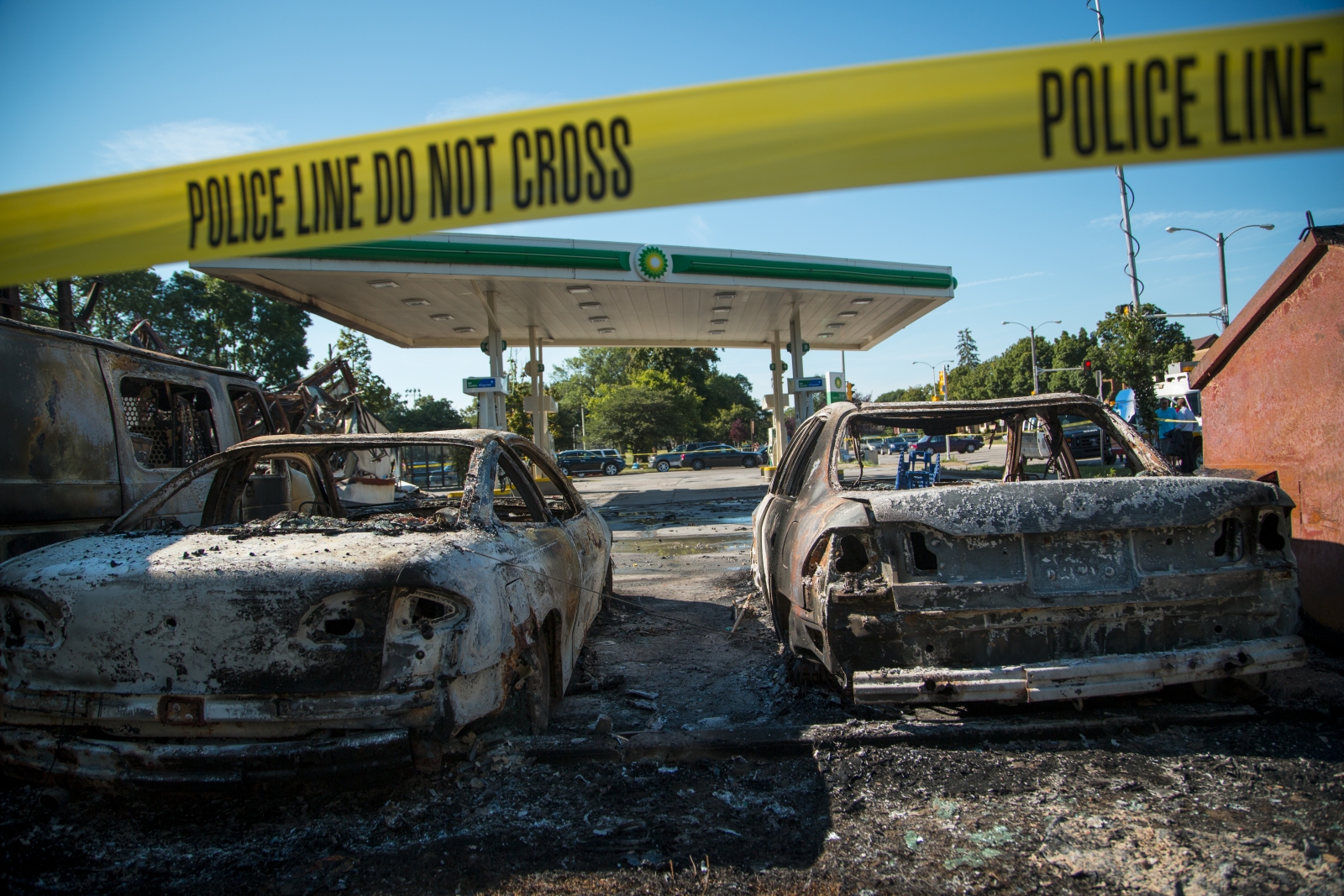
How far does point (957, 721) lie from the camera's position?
3289 mm

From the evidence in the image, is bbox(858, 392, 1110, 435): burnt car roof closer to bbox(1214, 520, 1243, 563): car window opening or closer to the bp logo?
bbox(1214, 520, 1243, 563): car window opening

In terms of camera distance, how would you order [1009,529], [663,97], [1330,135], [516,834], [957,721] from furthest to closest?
1. [957,721]
2. [1009,529]
3. [516,834]
4. [663,97]
5. [1330,135]

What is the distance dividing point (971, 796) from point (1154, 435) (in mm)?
21527

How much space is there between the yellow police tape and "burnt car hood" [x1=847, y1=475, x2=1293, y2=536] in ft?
4.96

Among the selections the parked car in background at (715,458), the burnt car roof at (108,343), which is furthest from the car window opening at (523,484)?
the parked car in background at (715,458)

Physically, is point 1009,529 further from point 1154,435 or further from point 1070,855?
point 1154,435

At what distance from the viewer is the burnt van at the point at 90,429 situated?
4398 mm

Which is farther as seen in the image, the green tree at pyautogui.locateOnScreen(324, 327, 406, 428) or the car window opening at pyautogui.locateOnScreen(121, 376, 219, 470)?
the green tree at pyautogui.locateOnScreen(324, 327, 406, 428)

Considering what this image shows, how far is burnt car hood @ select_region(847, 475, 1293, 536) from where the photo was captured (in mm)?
3074

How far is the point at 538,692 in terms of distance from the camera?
11.0ft

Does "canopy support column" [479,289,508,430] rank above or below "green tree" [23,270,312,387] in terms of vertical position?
below

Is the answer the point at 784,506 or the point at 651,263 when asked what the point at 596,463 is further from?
the point at 784,506

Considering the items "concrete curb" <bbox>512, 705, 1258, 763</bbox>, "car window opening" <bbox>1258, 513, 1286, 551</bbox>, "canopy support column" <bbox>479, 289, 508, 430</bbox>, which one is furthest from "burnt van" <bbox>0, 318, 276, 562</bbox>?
"canopy support column" <bbox>479, 289, 508, 430</bbox>

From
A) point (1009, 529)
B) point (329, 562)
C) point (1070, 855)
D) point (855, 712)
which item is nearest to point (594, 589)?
point (855, 712)
